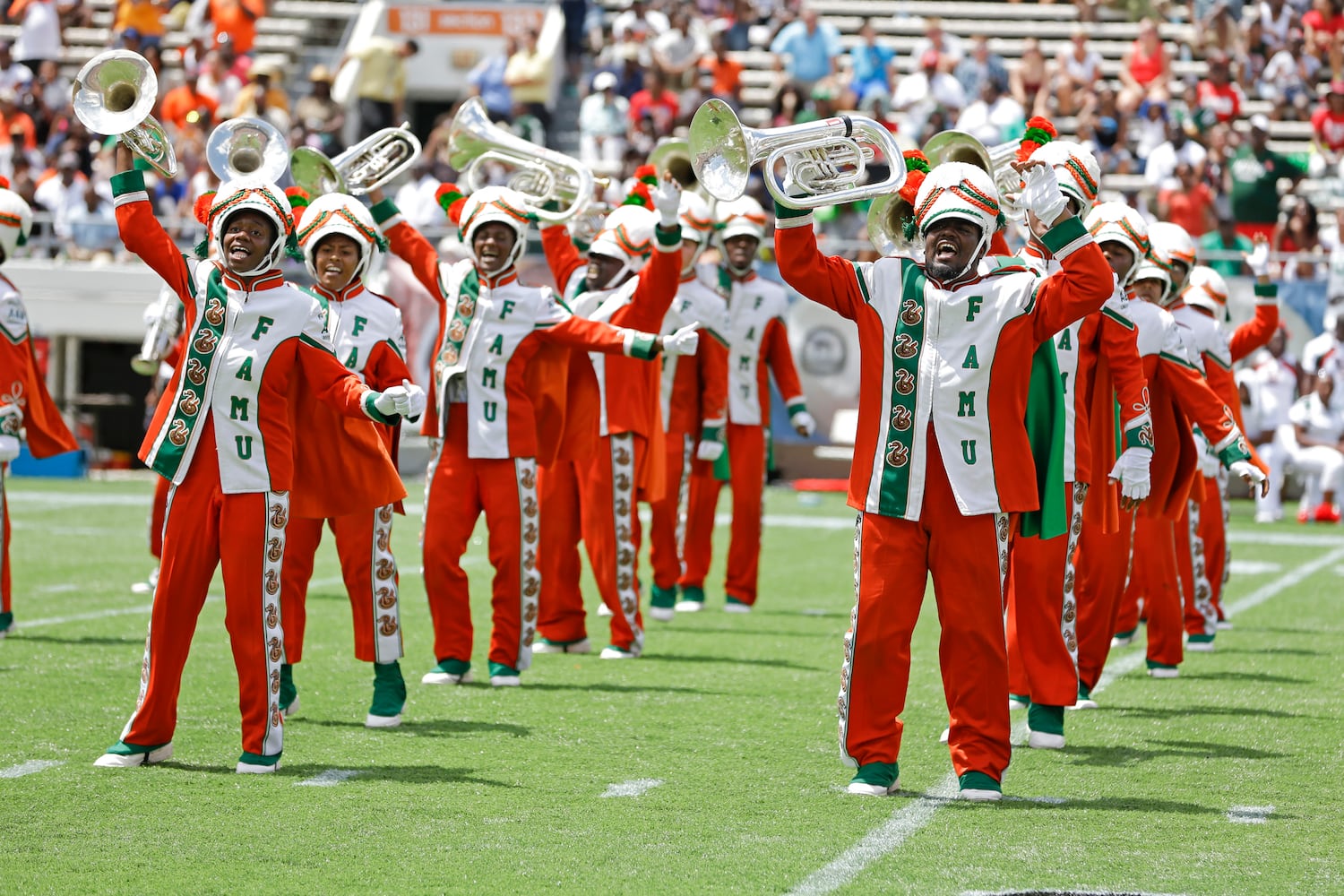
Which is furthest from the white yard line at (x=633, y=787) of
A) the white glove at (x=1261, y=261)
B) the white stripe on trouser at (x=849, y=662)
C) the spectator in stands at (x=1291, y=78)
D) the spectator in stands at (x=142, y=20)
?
the spectator in stands at (x=142, y=20)

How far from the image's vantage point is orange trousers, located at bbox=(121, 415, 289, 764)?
6.87m

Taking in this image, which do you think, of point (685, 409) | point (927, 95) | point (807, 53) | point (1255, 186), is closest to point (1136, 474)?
point (685, 409)

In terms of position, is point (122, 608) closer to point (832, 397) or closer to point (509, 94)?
point (832, 397)

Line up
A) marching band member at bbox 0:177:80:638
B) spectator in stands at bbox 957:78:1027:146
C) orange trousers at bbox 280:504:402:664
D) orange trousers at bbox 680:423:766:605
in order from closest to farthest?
1. orange trousers at bbox 280:504:402:664
2. marching band member at bbox 0:177:80:638
3. orange trousers at bbox 680:423:766:605
4. spectator in stands at bbox 957:78:1027:146

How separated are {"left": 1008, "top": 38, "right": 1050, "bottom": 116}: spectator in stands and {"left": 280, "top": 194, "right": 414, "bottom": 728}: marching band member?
16657 mm

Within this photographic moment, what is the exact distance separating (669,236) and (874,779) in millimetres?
3028

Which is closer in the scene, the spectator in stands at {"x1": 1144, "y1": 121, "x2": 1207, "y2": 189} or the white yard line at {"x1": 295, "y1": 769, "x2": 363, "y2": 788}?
the white yard line at {"x1": 295, "y1": 769, "x2": 363, "y2": 788}

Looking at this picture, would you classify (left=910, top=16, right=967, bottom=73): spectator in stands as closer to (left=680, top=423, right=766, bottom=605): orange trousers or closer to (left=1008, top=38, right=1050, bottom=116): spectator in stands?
(left=1008, top=38, right=1050, bottom=116): spectator in stands

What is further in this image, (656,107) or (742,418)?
(656,107)

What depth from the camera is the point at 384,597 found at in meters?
8.12

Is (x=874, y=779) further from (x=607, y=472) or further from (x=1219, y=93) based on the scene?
(x=1219, y=93)

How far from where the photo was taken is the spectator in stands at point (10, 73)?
1041 inches

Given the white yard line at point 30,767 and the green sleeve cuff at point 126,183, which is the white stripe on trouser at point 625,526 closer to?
the white yard line at point 30,767

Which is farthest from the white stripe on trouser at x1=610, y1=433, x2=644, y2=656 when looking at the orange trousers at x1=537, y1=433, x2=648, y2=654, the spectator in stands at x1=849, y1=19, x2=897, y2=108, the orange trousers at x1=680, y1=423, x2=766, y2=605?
Result: the spectator in stands at x1=849, y1=19, x2=897, y2=108
